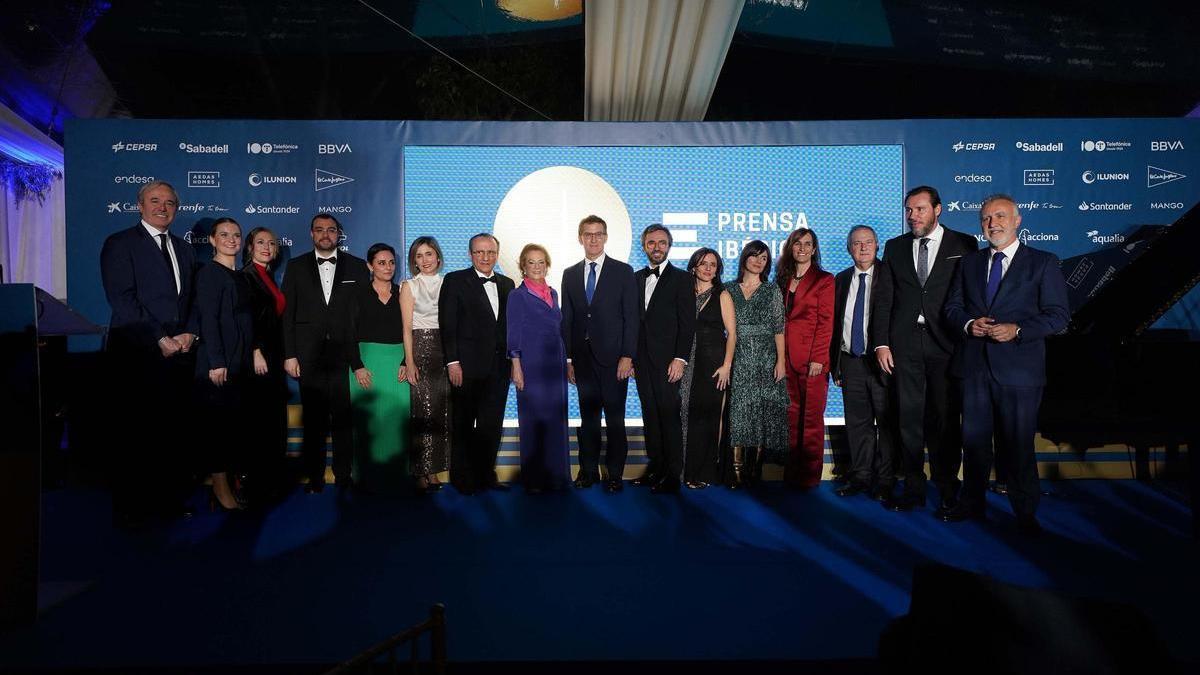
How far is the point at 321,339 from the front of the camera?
5059 millimetres

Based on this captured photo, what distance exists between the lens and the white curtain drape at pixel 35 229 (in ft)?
26.3

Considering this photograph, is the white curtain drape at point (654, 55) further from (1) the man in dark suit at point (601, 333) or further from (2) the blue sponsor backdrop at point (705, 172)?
(1) the man in dark suit at point (601, 333)

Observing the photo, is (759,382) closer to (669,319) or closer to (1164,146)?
(669,319)

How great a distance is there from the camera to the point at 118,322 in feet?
13.9

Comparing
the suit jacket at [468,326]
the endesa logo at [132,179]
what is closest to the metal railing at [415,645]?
the suit jacket at [468,326]

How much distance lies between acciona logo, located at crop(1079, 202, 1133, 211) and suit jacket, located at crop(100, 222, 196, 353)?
653 centimetres

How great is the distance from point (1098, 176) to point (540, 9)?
17.2 ft

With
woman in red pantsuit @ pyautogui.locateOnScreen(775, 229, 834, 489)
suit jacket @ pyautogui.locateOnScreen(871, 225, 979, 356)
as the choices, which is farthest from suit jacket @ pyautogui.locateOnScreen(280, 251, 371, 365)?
suit jacket @ pyautogui.locateOnScreen(871, 225, 979, 356)

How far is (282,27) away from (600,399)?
8755 mm

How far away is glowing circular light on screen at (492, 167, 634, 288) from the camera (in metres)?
5.86

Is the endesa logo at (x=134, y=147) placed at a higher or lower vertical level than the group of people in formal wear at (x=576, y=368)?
higher

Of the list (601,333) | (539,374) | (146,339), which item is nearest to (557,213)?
(601,333)

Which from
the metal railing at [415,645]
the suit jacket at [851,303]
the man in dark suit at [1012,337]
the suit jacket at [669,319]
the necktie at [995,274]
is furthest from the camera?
the suit jacket at [669,319]

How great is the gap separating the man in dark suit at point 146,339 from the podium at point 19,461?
1.44 m
